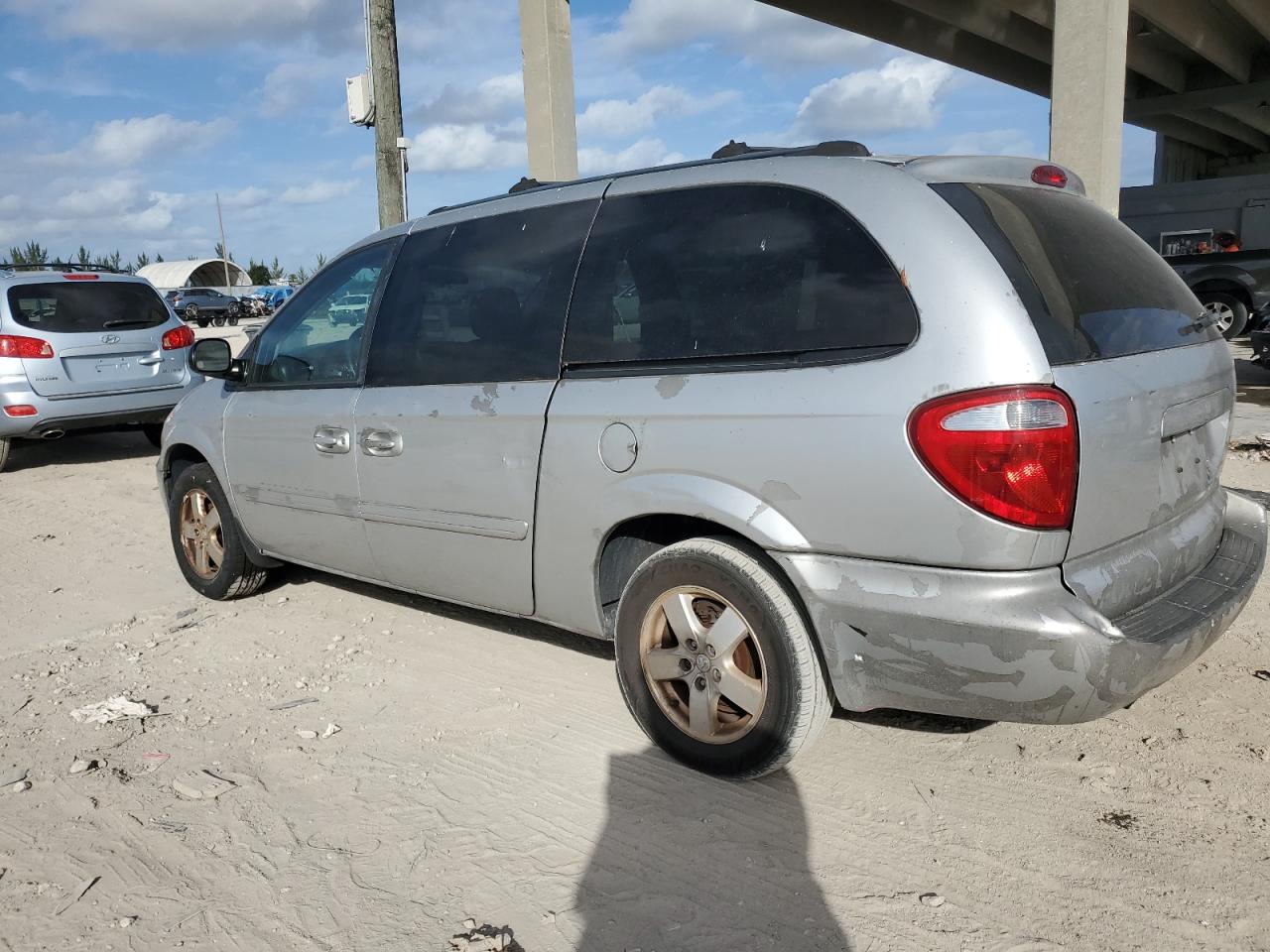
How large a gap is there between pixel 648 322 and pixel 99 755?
2.34m

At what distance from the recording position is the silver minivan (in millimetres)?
2480

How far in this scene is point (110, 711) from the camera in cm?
381

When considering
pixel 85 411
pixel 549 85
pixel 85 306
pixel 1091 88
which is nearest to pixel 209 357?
pixel 85 411

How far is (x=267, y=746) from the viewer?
3.48m

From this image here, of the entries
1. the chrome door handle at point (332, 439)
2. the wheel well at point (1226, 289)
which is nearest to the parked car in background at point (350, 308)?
the chrome door handle at point (332, 439)

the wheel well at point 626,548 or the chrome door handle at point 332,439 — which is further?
the chrome door handle at point 332,439

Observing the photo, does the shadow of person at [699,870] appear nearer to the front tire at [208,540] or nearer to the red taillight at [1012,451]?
the red taillight at [1012,451]

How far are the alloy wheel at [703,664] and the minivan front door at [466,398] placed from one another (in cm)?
59

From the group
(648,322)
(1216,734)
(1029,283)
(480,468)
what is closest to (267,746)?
(480,468)

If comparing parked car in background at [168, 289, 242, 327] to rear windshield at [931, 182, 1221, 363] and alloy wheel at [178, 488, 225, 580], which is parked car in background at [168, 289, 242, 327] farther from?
rear windshield at [931, 182, 1221, 363]

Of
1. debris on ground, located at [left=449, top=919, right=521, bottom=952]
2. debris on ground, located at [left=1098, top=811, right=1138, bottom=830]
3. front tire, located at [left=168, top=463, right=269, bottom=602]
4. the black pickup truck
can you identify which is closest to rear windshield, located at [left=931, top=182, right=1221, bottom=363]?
debris on ground, located at [left=1098, top=811, right=1138, bottom=830]

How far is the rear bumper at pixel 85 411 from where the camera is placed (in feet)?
28.2

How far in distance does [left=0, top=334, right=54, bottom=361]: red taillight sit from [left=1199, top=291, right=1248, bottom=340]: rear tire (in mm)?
14082

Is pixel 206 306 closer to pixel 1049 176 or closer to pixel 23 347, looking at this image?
pixel 23 347
